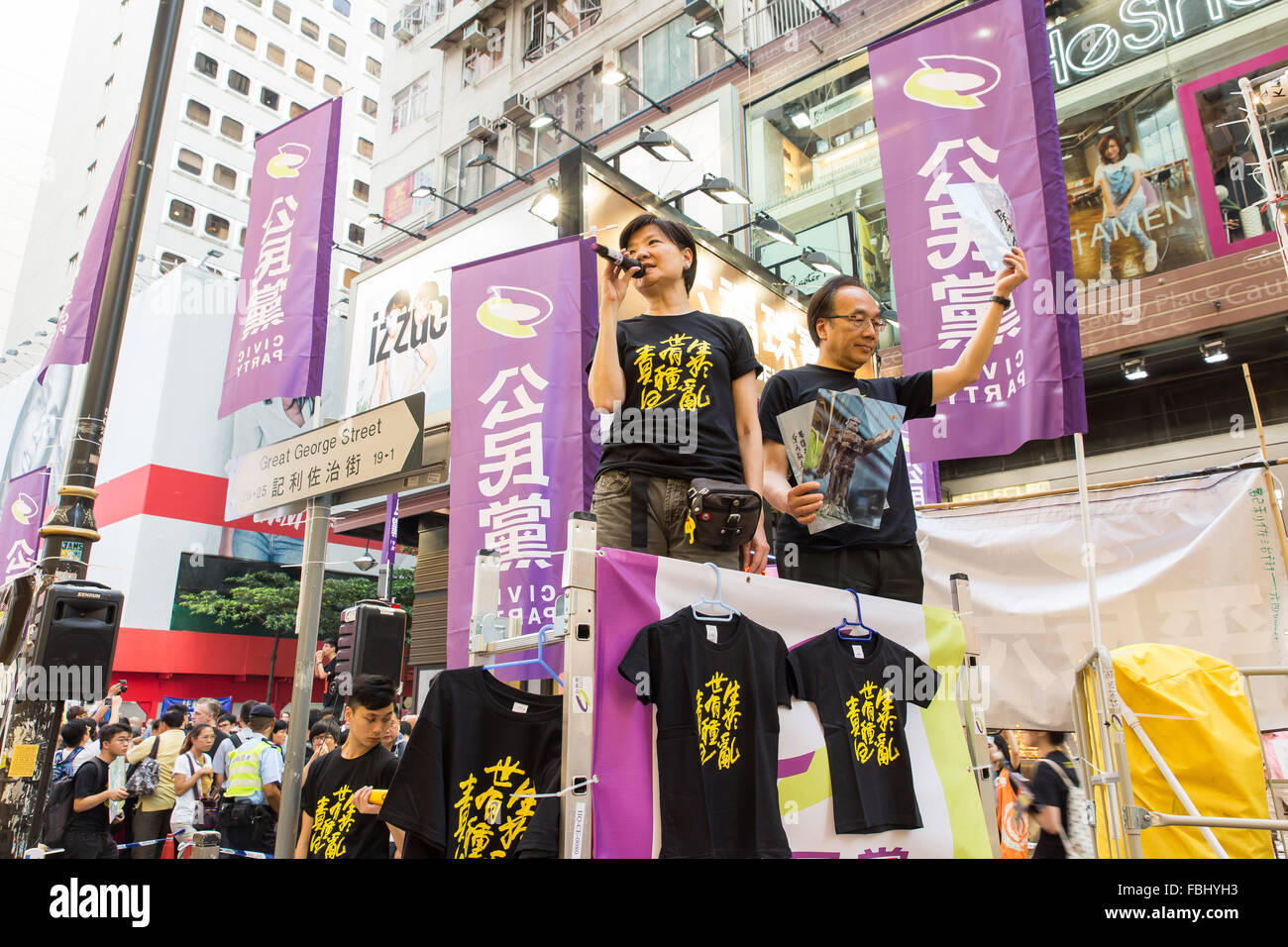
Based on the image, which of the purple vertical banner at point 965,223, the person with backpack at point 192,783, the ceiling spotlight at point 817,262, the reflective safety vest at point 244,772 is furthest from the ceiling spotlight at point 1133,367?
the person with backpack at point 192,783

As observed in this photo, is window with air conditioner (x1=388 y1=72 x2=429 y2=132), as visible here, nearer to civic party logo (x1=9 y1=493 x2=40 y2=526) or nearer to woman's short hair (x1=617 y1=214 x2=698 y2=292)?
civic party logo (x1=9 y1=493 x2=40 y2=526)

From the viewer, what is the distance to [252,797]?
7.90 metres

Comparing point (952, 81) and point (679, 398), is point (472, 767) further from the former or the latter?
point (952, 81)

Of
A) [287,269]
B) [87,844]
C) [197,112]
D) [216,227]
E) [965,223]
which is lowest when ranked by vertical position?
[87,844]

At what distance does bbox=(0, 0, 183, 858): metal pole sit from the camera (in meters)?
4.62

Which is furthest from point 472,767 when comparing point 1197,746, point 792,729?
point 1197,746

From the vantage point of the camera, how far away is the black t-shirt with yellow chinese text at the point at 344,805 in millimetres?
3863

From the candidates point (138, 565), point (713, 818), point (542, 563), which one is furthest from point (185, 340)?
point (713, 818)

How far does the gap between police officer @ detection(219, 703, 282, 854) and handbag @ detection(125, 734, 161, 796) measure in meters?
0.60

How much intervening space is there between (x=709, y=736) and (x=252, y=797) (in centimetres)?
696

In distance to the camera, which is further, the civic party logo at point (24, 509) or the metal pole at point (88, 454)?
the civic party logo at point (24, 509)

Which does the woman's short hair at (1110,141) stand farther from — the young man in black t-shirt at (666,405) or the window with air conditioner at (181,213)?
the window with air conditioner at (181,213)

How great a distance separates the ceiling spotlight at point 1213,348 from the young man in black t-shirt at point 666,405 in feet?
30.3
